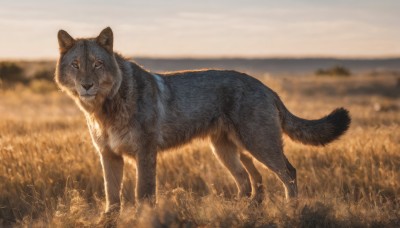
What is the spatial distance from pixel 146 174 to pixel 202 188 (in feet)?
7.03

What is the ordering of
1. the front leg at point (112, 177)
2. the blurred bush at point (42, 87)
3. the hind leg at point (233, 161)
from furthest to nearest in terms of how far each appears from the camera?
the blurred bush at point (42, 87) < the hind leg at point (233, 161) < the front leg at point (112, 177)

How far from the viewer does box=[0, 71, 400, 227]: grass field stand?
6.30 metres

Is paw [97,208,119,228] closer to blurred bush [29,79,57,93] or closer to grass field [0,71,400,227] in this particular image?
grass field [0,71,400,227]

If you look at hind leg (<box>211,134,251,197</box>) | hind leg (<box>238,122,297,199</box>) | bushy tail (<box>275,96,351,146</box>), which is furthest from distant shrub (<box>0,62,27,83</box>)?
hind leg (<box>238,122,297,199</box>)

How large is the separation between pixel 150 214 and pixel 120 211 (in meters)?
0.68

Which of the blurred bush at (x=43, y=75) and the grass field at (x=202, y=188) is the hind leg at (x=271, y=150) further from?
the blurred bush at (x=43, y=75)

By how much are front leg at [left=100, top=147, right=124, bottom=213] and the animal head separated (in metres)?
0.81

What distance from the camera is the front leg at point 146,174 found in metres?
6.74

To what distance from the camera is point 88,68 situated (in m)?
6.42

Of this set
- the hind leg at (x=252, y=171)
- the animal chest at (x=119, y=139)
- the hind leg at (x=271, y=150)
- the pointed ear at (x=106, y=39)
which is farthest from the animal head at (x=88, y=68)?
the hind leg at (x=252, y=171)

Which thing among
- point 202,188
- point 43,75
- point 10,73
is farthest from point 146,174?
point 43,75

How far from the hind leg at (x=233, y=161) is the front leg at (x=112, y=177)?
1497 mm

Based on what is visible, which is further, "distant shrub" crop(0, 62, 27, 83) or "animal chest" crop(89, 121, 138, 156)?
"distant shrub" crop(0, 62, 27, 83)

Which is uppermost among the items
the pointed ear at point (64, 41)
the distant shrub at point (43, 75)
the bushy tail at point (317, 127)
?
the pointed ear at point (64, 41)
